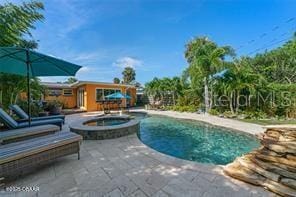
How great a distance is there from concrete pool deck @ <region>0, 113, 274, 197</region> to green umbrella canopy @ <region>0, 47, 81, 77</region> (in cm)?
248

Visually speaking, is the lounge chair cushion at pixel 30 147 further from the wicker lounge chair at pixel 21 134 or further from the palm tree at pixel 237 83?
the palm tree at pixel 237 83

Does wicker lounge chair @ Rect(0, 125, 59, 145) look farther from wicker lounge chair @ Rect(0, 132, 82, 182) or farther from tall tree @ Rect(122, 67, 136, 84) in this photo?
tall tree @ Rect(122, 67, 136, 84)

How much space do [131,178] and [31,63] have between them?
451cm

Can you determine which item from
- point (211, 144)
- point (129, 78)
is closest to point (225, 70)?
point (211, 144)

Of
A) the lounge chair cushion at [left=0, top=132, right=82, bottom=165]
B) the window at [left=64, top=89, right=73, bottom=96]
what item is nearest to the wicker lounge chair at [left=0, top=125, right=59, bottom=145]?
the lounge chair cushion at [left=0, top=132, right=82, bottom=165]

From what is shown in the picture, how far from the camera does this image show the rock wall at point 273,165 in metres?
2.82

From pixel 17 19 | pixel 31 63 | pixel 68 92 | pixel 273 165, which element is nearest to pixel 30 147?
pixel 31 63

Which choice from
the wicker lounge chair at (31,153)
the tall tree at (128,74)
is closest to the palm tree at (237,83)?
the wicker lounge chair at (31,153)

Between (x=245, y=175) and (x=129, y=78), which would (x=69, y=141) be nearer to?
(x=245, y=175)

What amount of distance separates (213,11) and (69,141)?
39.4 feet

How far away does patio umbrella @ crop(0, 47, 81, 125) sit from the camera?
14.2ft

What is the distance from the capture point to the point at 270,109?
40.7ft

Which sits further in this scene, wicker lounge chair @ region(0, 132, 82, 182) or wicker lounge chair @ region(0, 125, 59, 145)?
wicker lounge chair @ region(0, 125, 59, 145)

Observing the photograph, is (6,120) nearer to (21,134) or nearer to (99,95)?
(21,134)
